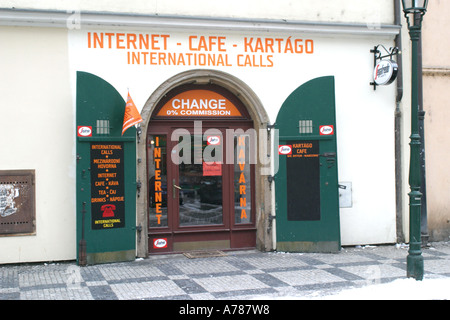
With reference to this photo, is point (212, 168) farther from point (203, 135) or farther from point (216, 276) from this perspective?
point (216, 276)

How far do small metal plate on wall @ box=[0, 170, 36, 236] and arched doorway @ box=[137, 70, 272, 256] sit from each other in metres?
1.94

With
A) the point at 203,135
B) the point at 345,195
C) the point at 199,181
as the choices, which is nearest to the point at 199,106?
the point at 203,135

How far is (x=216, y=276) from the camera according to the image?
8.34 metres

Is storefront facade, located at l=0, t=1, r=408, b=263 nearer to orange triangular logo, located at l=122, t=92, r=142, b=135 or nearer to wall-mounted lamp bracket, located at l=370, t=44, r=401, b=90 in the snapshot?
wall-mounted lamp bracket, located at l=370, t=44, r=401, b=90

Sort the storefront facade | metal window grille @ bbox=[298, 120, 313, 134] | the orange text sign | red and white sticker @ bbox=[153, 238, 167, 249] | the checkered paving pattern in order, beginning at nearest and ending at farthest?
the checkered paving pattern, the storefront facade, red and white sticker @ bbox=[153, 238, 167, 249], the orange text sign, metal window grille @ bbox=[298, 120, 313, 134]

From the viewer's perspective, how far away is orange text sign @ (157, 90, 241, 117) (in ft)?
33.2

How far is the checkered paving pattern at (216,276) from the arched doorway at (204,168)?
0.49 metres

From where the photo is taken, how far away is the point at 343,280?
8055mm

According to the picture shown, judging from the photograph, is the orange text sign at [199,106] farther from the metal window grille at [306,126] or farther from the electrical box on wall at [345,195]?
the electrical box on wall at [345,195]

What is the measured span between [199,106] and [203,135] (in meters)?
0.55

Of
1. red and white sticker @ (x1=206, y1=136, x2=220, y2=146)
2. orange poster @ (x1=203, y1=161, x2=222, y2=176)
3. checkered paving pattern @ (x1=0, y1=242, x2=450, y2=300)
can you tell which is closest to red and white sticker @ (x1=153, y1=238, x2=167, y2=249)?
checkered paving pattern @ (x1=0, y1=242, x2=450, y2=300)

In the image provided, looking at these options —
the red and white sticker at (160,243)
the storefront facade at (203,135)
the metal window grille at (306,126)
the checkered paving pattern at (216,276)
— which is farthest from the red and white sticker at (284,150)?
the red and white sticker at (160,243)

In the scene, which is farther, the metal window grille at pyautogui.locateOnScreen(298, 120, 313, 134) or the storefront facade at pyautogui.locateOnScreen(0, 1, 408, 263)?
the metal window grille at pyautogui.locateOnScreen(298, 120, 313, 134)
